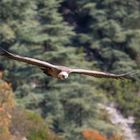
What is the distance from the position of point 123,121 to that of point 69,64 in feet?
14.0

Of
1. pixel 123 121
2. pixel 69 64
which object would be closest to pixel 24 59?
pixel 123 121

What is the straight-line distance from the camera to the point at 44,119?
46312 mm

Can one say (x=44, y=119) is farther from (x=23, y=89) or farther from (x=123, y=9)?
(x=123, y=9)

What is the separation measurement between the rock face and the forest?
32 cm

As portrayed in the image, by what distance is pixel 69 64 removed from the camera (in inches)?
1975

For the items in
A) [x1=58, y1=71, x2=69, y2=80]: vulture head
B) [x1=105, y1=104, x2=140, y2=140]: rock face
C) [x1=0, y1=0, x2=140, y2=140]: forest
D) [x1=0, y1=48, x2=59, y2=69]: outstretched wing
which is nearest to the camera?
[x1=0, y1=48, x2=59, y2=69]: outstretched wing

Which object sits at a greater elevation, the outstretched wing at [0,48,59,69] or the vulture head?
the outstretched wing at [0,48,59,69]

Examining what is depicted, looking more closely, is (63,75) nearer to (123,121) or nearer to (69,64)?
(123,121)

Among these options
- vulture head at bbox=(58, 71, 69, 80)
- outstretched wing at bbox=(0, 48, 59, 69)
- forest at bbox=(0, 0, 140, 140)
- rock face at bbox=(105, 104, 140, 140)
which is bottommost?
rock face at bbox=(105, 104, 140, 140)

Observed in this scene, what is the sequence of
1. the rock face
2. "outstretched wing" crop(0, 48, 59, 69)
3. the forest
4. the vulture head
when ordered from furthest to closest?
the rock face, the forest, the vulture head, "outstretched wing" crop(0, 48, 59, 69)

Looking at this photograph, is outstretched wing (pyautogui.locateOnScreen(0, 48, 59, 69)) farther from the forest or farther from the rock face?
the rock face

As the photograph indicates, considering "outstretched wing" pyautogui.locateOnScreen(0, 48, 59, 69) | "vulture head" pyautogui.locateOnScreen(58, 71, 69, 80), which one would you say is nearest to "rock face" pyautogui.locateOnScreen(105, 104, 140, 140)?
"vulture head" pyautogui.locateOnScreen(58, 71, 69, 80)

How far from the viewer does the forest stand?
45.5 meters

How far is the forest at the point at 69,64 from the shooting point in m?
45.5
